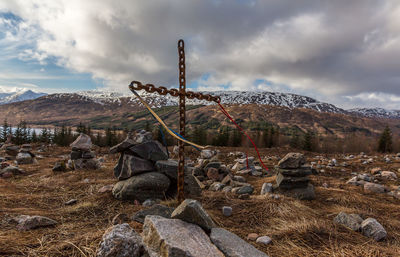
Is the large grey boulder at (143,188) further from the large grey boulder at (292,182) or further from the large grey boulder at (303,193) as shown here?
the large grey boulder at (303,193)

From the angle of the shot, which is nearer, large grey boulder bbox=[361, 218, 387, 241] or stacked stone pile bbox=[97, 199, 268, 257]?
stacked stone pile bbox=[97, 199, 268, 257]

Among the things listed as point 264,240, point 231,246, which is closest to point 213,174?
point 264,240

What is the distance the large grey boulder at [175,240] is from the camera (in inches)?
88.2

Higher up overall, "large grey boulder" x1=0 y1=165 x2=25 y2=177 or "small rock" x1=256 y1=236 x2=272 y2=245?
"small rock" x1=256 y1=236 x2=272 y2=245

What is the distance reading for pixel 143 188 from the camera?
555cm

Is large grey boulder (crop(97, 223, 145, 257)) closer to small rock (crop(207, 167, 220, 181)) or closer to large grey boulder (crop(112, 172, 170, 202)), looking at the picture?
large grey boulder (crop(112, 172, 170, 202))

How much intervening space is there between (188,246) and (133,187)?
3.63 meters

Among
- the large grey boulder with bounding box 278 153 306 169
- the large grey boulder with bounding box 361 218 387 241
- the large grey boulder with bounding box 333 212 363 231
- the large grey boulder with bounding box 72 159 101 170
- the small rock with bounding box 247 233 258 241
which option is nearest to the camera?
the small rock with bounding box 247 233 258 241

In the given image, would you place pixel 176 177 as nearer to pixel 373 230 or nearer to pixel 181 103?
pixel 181 103

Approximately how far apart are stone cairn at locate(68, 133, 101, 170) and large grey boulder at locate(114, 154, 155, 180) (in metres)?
5.37

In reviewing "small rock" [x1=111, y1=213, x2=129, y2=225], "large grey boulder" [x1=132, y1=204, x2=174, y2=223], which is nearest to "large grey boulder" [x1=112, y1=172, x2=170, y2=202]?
"small rock" [x1=111, y1=213, x2=129, y2=225]

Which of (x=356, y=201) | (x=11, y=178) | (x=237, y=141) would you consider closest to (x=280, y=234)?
(x=356, y=201)

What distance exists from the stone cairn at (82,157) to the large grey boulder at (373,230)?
11312 mm

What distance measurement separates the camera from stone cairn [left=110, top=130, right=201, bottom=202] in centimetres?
555
